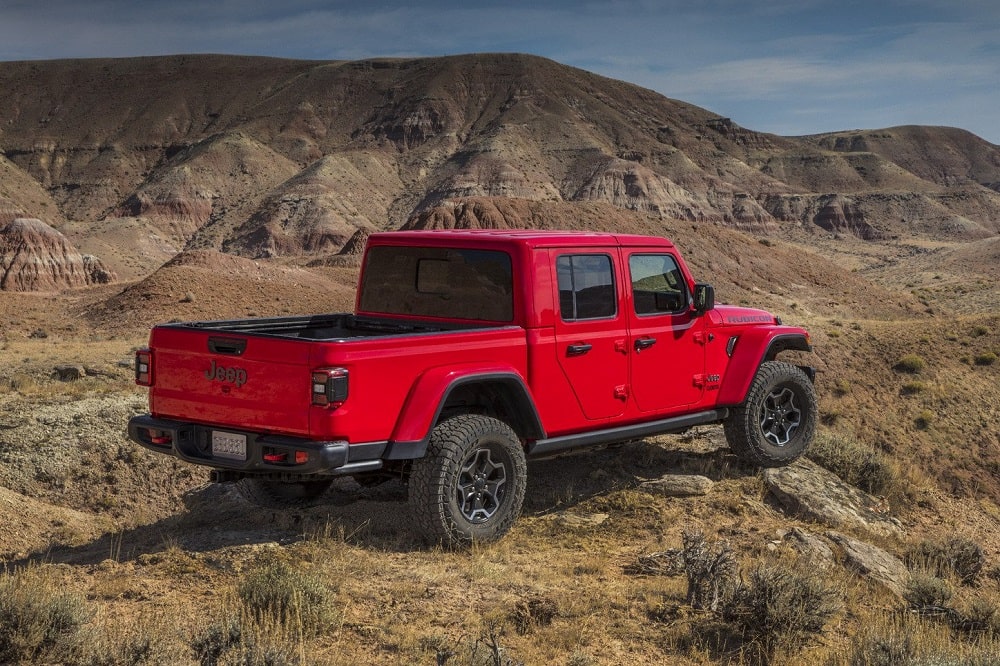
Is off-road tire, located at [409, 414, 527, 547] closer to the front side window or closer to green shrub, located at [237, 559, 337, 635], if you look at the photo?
green shrub, located at [237, 559, 337, 635]

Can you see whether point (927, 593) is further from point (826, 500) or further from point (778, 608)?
point (826, 500)

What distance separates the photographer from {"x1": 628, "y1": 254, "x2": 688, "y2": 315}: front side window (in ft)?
26.3

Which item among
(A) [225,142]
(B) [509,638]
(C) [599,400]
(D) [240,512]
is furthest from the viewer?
(A) [225,142]

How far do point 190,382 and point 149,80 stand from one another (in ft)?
481

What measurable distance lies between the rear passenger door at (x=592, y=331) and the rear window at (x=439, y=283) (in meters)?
0.46

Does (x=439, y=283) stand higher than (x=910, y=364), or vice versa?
(x=439, y=283)

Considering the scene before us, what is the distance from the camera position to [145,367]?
7.05 m

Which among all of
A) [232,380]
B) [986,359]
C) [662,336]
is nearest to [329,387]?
[232,380]

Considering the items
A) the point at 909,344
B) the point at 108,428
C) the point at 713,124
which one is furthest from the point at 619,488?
the point at 713,124

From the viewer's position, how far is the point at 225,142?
360 ft

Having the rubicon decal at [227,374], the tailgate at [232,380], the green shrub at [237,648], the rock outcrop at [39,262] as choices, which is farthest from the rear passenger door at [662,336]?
the rock outcrop at [39,262]

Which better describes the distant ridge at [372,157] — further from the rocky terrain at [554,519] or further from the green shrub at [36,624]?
the green shrub at [36,624]

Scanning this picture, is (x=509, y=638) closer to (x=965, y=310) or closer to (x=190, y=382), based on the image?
(x=190, y=382)

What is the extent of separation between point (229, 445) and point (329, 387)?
1.01m
